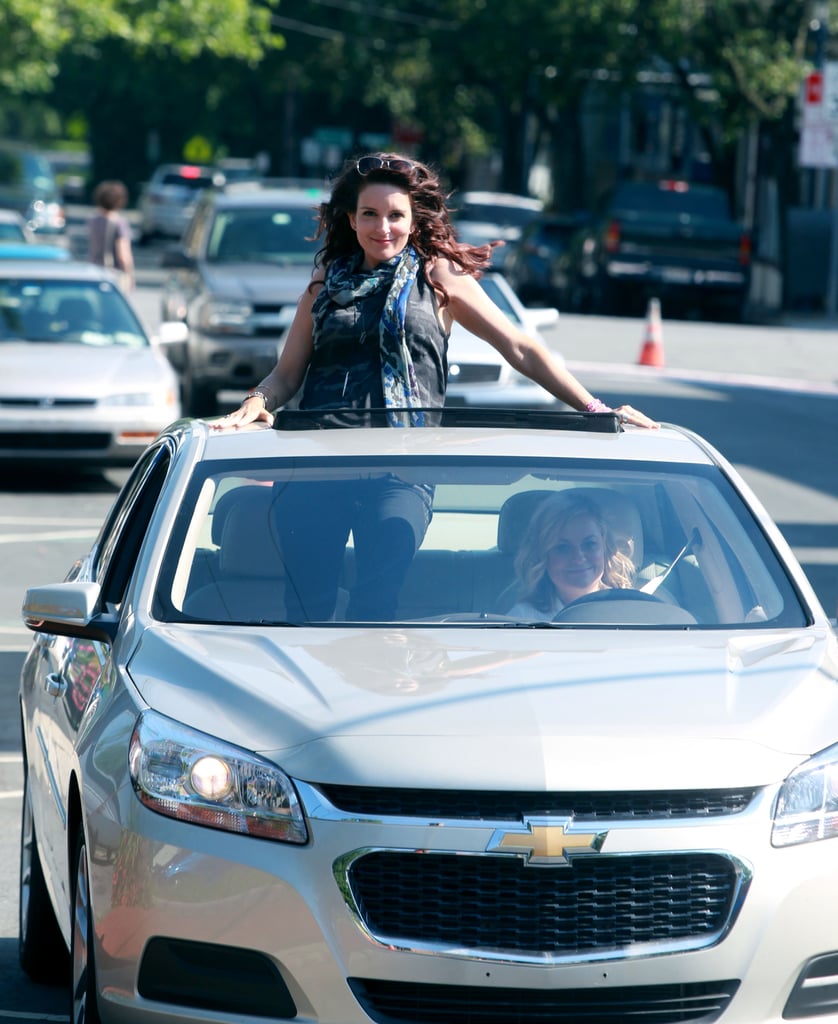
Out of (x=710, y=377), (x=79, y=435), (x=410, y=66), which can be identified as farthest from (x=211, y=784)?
(x=410, y=66)

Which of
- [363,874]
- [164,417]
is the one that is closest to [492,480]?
[363,874]

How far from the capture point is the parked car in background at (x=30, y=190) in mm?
44000

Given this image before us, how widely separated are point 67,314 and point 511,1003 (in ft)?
39.1

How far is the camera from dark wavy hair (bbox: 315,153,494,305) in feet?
18.8

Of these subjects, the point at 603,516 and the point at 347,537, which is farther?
the point at 603,516

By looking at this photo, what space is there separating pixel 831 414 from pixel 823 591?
9.67m

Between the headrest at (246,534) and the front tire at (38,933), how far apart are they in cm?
89

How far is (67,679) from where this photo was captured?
462cm

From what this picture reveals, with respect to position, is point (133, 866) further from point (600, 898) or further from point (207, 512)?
point (207, 512)

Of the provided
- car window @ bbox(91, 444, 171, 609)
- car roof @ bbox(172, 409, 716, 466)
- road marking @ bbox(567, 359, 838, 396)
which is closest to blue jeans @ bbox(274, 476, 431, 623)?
car roof @ bbox(172, 409, 716, 466)

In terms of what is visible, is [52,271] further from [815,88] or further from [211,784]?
[815,88]

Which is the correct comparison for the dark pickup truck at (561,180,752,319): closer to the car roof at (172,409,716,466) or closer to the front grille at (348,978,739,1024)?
the car roof at (172,409,716,466)

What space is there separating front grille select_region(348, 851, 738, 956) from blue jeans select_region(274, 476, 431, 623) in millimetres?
1025

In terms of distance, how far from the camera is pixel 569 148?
1924 inches
